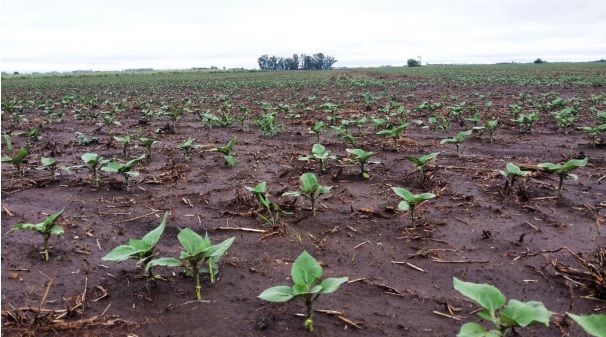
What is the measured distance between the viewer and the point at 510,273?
2615mm

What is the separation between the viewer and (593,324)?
1.46m

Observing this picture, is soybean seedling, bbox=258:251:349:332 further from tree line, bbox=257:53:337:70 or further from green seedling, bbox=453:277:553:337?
tree line, bbox=257:53:337:70

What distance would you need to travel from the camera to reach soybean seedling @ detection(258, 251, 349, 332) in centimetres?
200

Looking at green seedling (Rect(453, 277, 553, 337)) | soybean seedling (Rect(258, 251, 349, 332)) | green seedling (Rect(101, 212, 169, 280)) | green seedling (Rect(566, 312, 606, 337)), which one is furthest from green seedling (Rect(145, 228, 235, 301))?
green seedling (Rect(566, 312, 606, 337))

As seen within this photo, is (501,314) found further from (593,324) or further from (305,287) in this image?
(305,287)

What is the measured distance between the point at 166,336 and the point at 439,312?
1.38 meters

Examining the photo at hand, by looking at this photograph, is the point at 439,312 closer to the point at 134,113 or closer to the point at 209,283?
the point at 209,283

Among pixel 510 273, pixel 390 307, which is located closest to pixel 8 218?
pixel 390 307

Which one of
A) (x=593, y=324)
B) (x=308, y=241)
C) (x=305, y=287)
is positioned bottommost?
(x=308, y=241)

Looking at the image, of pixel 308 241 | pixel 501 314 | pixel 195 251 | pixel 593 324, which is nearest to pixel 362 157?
pixel 308 241

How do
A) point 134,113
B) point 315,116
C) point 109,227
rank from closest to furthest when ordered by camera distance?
point 109,227 → point 315,116 → point 134,113

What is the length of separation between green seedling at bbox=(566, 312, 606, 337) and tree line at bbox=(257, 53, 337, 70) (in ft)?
350

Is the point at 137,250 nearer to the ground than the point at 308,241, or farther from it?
farther from it

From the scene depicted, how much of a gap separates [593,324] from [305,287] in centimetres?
113
